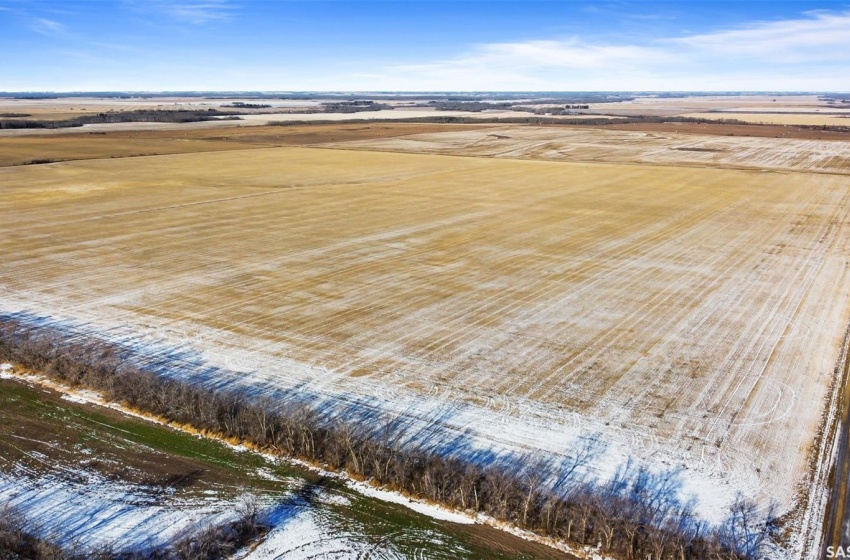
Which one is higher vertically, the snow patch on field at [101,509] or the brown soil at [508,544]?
the snow patch on field at [101,509]

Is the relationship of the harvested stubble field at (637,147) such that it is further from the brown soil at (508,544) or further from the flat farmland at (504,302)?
the brown soil at (508,544)

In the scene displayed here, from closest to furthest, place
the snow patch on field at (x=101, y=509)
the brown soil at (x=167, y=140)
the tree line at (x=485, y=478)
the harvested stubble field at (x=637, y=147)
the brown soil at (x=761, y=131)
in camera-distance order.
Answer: the snow patch on field at (x=101, y=509)
the tree line at (x=485, y=478)
the harvested stubble field at (x=637, y=147)
the brown soil at (x=167, y=140)
the brown soil at (x=761, y=131)

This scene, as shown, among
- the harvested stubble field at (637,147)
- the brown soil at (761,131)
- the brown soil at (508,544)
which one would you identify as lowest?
the brown soil at (508,544)

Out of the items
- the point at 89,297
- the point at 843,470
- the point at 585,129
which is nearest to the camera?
the point at 843,470

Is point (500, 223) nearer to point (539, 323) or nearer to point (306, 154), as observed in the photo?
point (539, 323)

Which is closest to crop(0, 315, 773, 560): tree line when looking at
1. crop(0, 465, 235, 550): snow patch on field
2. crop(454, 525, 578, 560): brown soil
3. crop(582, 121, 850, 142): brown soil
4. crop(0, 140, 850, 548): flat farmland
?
crop(454, 525, 578, 560): brown soil

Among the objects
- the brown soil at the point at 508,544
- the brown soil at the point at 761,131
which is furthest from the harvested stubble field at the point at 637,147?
the brown soil at the point at 508,544

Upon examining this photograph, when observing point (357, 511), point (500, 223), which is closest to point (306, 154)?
point (500, 223)
